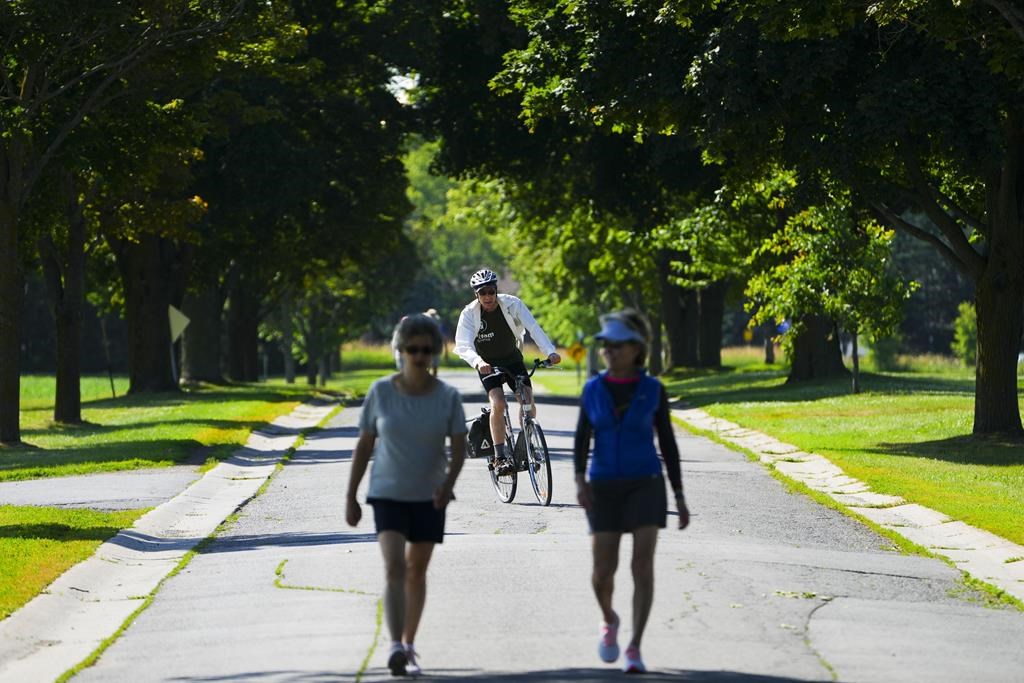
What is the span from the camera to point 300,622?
9883mm

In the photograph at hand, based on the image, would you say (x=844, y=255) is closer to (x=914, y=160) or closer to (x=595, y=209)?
(x=595, y=209)

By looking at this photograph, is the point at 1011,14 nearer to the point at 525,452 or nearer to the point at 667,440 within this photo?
the point at 525,452

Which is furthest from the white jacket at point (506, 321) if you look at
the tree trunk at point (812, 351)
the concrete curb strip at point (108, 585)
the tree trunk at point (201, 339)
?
the tree trunk at point (201, 339)

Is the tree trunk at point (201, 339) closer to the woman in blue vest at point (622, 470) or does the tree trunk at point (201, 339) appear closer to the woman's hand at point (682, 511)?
the woman's hand at point (682, 511)

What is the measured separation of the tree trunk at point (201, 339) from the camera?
2136 inches

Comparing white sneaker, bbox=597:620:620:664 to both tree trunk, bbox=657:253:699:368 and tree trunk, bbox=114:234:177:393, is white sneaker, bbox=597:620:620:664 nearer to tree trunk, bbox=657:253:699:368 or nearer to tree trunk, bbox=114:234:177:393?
tree trunk, bbox=114:234:177:393

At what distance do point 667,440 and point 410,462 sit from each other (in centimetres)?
129

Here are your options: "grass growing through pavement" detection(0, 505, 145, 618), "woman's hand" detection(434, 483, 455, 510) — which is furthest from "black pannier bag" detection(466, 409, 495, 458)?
"woman's hand" detection(434, 483, 455, 510)

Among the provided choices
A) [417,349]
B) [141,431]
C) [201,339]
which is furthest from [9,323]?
[201,339]

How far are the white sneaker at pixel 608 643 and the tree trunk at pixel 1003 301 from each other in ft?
54.6

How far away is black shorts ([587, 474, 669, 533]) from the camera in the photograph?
848 cm

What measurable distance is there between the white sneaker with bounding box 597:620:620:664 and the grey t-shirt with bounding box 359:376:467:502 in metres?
1.03

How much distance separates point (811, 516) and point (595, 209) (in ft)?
86.0

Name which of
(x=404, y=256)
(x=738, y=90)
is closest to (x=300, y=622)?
(x=738, y=90)
